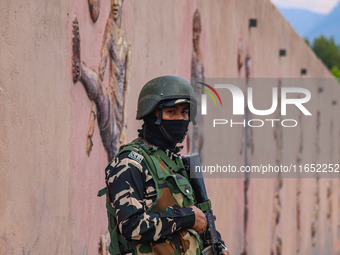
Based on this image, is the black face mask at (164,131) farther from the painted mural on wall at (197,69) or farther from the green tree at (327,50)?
the green tree at (327,50)

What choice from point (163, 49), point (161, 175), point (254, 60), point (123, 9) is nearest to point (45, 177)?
point (161, 175)

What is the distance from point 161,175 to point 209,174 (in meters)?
4.10

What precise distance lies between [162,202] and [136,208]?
0.16 meters

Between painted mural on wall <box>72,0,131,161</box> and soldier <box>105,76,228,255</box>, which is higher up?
painted mural on wall <box>72,0,131,161</box>

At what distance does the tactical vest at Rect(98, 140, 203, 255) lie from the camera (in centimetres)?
264

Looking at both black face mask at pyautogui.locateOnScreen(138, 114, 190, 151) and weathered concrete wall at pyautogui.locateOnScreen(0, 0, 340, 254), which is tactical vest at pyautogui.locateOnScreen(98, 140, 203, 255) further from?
weathered concrete wall at pyautogui.locateOnScreen(0, 0, 340, 254)

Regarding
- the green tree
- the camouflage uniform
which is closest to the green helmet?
the camouflage uniform

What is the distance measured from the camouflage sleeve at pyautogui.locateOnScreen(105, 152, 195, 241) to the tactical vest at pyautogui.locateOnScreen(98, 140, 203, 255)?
0.12 feet

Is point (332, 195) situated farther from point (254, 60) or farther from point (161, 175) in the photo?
point (161, 175)

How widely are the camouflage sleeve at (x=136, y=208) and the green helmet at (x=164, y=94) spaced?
0.23 metres

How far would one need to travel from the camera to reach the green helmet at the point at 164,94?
2.76 meters

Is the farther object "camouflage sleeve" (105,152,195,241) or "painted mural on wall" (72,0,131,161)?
"painted mural on wall" (72,0,131,161)

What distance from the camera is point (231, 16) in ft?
24.1

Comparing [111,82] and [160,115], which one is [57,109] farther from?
[111,82]
